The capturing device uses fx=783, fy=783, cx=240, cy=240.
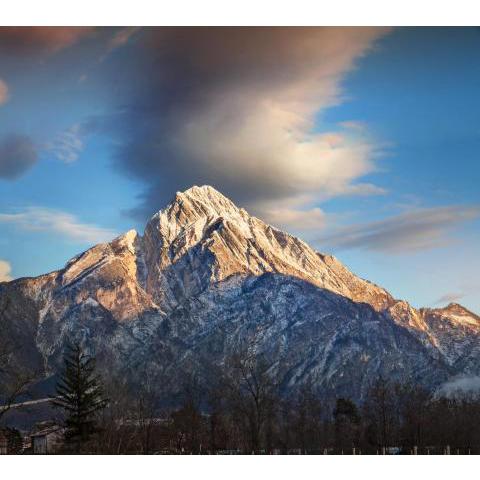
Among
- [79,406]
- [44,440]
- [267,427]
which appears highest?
[79,406]

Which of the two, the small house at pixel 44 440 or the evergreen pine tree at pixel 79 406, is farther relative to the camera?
the small house at pixel 44 440

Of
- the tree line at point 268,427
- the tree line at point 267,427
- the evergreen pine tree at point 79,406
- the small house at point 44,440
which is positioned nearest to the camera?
the evergreen pine tree at point 79,406

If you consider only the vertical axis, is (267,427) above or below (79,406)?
below

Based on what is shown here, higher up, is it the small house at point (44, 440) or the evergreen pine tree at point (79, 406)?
the evergreen pine tree at point (79, 406)

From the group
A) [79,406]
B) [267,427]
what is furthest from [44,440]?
[267,427]

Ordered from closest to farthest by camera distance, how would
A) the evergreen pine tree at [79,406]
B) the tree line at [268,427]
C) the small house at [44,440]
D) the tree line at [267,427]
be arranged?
the evergreen pine tree at [79,406], the tree line at [267,427], the tree line at [268,427], the small house at [44,440]

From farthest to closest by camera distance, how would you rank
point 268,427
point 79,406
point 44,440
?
point 268,427
point 44,440
point 79,406

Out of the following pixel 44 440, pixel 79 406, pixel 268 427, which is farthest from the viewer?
pixel 268 427

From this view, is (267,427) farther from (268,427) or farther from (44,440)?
(44,440)

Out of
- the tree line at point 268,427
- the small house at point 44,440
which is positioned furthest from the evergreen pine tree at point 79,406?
the small house at point 44,440

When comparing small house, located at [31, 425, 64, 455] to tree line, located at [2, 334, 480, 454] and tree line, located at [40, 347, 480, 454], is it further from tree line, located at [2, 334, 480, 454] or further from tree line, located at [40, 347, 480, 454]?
tree line, located at [40, 347, 480, 454]

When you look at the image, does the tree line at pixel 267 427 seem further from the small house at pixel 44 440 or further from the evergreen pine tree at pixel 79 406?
the small house at pixel 44 440

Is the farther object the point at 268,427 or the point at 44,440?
the point at 268,427
